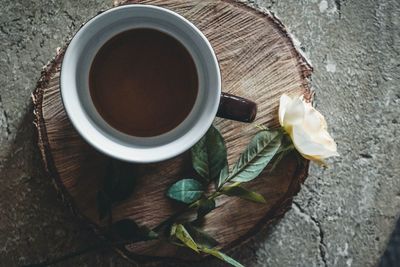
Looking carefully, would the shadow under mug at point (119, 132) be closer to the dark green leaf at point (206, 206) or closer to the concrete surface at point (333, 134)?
the dark green leaf at point (206, 206)

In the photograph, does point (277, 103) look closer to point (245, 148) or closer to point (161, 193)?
point (245, 148)

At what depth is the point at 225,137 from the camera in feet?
2.88

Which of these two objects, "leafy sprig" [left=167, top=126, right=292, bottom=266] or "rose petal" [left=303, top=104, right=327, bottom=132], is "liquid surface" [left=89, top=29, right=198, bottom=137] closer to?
"leafy sprig" [left=167, top=126, right=292, bottom=266]

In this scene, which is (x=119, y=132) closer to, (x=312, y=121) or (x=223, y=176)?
(x=223, y=176)

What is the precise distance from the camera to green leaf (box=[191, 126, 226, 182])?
2.81 feet

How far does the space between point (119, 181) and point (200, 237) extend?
0.48 feet

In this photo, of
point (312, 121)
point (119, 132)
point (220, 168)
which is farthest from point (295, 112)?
point (119, 132)

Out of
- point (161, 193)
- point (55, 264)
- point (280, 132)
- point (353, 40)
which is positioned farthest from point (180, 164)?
point (353, 40)

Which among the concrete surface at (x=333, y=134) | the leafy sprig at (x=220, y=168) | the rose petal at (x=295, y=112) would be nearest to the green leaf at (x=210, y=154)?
the leafy sprig at (x=220, y=168)

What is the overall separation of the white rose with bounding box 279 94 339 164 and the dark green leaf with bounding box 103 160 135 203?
0.77ft

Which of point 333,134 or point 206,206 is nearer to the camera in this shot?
point 206,206

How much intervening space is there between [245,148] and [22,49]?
0.46 metres

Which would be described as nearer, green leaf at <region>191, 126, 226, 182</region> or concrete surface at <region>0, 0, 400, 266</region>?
green leaf at <region>191, 126, 226, 182</region>

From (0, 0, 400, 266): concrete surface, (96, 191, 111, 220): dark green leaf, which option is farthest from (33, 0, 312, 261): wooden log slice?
(0, 0, 400, 266): concrete surface
